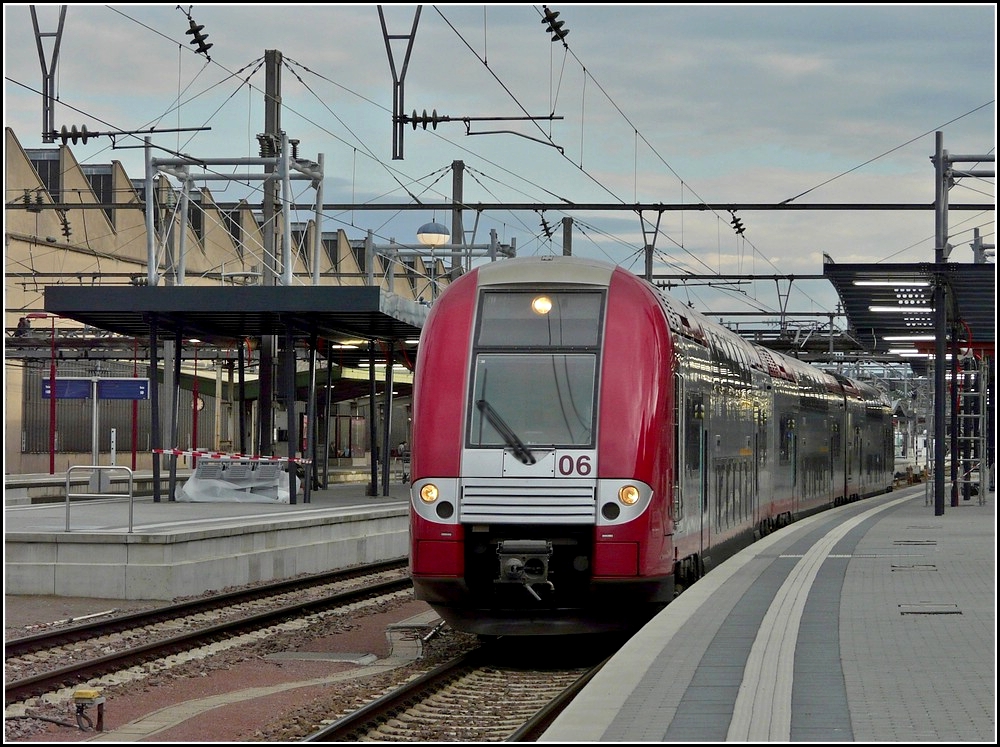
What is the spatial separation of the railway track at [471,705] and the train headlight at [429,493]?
135 cm

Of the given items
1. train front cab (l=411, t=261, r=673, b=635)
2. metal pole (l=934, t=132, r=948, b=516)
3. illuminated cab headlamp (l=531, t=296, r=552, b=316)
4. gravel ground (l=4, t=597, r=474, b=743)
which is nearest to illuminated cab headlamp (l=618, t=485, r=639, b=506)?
train front cab (l=411, t=261, r=673, b=635)

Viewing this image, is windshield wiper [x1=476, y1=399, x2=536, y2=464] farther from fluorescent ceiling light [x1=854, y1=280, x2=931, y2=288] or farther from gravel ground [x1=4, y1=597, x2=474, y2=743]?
fluorescent ceiling light [x1=854, y1=280, x2=931, y2=288]

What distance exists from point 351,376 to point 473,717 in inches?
1118

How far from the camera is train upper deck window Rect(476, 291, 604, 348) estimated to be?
1253cm

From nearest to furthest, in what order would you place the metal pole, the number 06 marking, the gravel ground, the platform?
1. the gravel ground
2. the number 06 marking
3. the platform
4. the metal pole

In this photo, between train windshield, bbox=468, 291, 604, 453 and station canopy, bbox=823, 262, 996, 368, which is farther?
station canopy, bbox=823, 262, 996, 368

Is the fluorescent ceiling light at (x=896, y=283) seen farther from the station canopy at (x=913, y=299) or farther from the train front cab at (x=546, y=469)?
the train front cab at (x=546, y=469)

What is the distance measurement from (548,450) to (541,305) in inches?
55.7

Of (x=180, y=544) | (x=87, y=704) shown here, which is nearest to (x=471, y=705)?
(x=87, y=704)

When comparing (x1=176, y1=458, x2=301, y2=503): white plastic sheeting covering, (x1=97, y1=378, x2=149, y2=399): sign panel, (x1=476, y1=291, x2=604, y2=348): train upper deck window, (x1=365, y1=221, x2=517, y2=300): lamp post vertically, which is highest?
(x1=365, y1=221, x2=517, y2=300): lamp post

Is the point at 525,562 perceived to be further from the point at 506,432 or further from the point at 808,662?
the point at 808,662

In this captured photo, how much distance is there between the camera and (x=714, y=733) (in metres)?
7.39

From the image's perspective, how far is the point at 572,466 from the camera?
11.9 m

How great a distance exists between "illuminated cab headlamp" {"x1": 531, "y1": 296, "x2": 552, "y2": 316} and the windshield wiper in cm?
97
